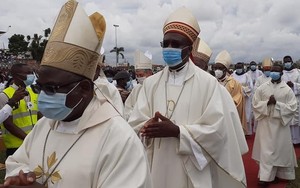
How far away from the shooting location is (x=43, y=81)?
2.15 m

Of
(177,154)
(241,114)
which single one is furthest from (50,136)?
(241,114)

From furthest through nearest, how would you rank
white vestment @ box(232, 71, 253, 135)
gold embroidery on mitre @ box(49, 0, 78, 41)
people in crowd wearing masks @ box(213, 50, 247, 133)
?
white vestment @ box(232, 71, 253, 135), people in crowd wearing masks @ box(213, 50, 247, 133), gold embroidery on mitre @ box(49, 0, 78, 41)

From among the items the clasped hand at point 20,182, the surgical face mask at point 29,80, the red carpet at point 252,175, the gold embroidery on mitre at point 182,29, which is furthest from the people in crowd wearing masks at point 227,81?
the clasped hand at point 20,182

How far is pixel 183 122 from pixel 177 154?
1.04 feet

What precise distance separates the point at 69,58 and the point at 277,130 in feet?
18.5

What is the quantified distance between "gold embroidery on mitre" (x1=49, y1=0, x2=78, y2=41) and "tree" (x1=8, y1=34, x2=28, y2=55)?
4819 cm

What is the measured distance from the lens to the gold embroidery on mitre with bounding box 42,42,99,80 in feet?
7.20

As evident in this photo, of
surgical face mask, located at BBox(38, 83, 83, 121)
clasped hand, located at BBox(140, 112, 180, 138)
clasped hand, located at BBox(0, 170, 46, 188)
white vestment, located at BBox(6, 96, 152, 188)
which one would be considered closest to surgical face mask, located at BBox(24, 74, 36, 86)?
clasped hand, located at BBox(140, 112, 180, 138)

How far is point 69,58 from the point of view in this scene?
2.21 meters

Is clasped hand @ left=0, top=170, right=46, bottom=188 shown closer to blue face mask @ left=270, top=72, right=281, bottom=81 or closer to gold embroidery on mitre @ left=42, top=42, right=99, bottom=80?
gold embroidery on mitre @ left=42, top=42, right=99, bottom=80

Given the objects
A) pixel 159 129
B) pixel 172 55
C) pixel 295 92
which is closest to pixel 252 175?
pixel 295 92

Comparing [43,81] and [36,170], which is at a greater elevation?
[43,81]

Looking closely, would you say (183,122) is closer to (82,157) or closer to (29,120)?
(82,157)

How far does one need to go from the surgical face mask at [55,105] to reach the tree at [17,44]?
48.3 meters
